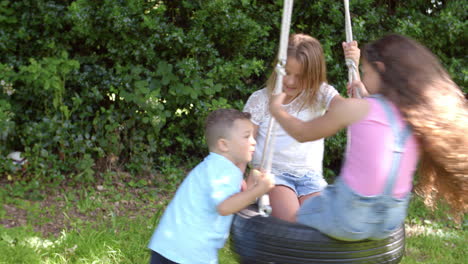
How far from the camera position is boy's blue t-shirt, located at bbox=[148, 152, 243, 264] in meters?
2.03

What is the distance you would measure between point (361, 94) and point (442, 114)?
790 mm

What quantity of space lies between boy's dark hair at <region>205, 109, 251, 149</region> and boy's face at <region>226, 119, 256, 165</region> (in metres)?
0.02

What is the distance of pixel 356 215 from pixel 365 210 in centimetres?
3

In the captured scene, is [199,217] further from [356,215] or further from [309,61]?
[309,61]

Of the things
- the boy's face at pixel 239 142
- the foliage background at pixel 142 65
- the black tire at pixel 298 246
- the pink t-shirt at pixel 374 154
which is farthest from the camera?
the foliage background at pixel 142 65

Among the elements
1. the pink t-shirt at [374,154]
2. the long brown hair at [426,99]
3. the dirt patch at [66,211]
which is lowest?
the dirt patch at [66,211]

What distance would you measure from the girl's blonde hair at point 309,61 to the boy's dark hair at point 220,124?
2.08 feet

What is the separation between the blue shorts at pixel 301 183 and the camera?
2783mm

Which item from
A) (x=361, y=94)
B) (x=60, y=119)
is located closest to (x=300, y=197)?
(x=361, y=94)

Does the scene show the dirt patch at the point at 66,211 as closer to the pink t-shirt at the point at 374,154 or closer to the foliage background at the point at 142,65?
the foliage background at the point at 142,65

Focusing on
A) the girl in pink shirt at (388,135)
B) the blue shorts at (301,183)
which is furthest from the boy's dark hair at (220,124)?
the blue shorts at (301,183)

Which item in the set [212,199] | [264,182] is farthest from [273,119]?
[212,199]

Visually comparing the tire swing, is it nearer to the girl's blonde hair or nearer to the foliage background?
the girl's blonde hair

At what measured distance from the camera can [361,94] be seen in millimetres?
2654
